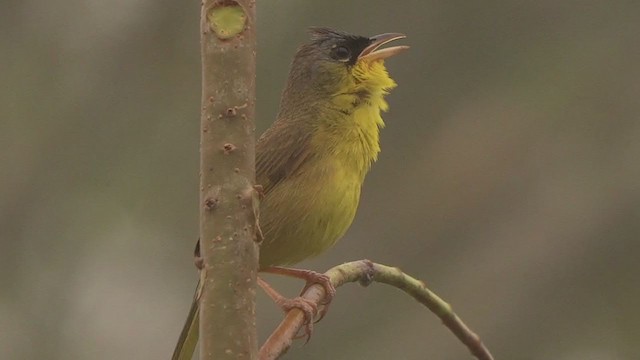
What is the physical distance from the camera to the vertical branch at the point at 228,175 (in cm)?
181

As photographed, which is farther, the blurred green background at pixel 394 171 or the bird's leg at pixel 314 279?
the blurred green background at pixel 394 171

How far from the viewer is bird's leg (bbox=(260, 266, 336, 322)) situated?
2.96 metres

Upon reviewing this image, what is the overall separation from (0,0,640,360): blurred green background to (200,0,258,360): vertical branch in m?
7.19

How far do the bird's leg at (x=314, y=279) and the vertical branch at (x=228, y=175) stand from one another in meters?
1.00

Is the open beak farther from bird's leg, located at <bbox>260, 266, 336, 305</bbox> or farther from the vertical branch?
the vertical branch

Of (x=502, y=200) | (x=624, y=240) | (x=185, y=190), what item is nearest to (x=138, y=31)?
(x=185, y=190)

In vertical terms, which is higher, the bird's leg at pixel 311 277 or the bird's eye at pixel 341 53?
the bird's eye at pixel 341 53

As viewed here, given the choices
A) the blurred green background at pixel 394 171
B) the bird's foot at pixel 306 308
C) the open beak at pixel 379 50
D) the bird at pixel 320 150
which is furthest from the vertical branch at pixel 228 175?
the blurred green background at pixel 394 171

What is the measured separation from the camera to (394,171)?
1028 centimetres

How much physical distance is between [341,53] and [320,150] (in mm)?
617

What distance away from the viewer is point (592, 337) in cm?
852

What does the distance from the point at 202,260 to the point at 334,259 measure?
7532 mm

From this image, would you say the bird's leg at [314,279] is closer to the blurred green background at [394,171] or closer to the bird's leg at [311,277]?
the bird's leg at [311,277]

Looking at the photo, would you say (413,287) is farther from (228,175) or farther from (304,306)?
(228,175)
